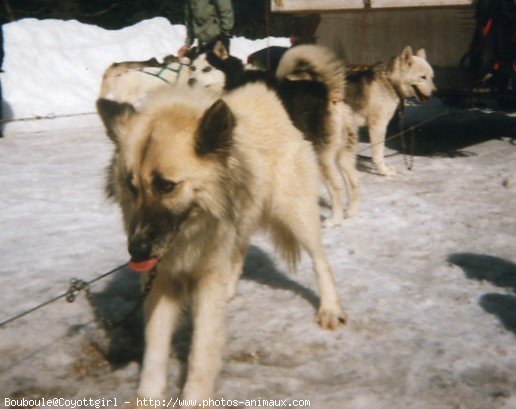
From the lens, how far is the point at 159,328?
88.5 inches

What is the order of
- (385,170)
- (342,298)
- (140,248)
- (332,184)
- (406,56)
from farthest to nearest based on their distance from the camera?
(406,56), (385,170), (332,184), (342,298), (140,248)

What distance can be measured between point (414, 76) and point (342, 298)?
4.29m

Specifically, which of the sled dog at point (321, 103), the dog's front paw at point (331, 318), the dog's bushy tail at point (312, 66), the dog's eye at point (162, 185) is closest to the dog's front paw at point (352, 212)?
the sled dog at point (321, 103)

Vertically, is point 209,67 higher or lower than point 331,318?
higher

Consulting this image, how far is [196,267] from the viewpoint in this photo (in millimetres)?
2221

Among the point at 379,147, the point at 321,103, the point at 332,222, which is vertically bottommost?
the point at 332,222

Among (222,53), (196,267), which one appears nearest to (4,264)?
(196,267)

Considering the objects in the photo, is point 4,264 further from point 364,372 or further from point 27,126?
point 27,126

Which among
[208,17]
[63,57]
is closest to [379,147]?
[208,17]

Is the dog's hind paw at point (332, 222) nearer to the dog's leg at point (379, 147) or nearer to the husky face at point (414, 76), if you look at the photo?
the dog's leg at point (379, 147)

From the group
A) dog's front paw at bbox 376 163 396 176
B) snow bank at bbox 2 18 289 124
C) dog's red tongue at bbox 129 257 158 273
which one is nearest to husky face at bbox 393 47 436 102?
dog's front paw at bbox 376 163 396 176

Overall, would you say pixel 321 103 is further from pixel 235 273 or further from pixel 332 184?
pixel 235 273

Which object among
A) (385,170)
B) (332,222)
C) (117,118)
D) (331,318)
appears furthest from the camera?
(385,170)

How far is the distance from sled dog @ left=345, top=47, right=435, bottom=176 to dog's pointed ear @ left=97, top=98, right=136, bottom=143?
4353 millimetres
